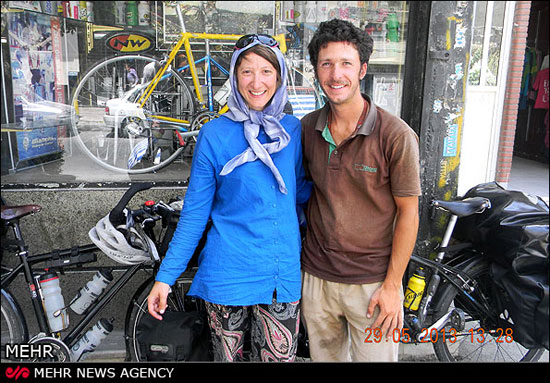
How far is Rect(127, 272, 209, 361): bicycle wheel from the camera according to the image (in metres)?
2.87

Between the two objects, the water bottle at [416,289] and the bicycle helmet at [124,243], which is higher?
the bicycle helmet at [124,243]

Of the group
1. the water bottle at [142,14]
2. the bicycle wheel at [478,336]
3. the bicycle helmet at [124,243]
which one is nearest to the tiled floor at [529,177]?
the bicycle wheel at [478,336]

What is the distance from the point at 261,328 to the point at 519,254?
151 cm

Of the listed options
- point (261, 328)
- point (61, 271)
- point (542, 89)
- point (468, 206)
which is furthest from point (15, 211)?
point (542, 89)

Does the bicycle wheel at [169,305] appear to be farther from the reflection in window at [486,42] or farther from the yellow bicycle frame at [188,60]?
the reflection in window at [486,42]

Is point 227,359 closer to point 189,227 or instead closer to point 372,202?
point 189,227

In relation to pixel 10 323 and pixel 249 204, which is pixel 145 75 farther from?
pixel 249 204

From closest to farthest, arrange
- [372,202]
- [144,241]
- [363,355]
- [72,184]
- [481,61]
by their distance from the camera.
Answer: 1. [372,202]
2. [363,355]
3. [144,241]
4. [72,184]
5. [481,61]

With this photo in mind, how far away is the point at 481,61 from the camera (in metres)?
3.88

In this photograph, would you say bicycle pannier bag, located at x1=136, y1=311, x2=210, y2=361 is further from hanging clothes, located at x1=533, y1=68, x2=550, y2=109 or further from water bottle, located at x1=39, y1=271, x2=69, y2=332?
hanging clothes, located at x1=533, y1=68, x2=550, y2=109

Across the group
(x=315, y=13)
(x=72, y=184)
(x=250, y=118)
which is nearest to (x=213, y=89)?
(x=315, y=13)

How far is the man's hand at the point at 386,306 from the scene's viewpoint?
205 cm

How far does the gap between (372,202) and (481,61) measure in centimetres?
252
